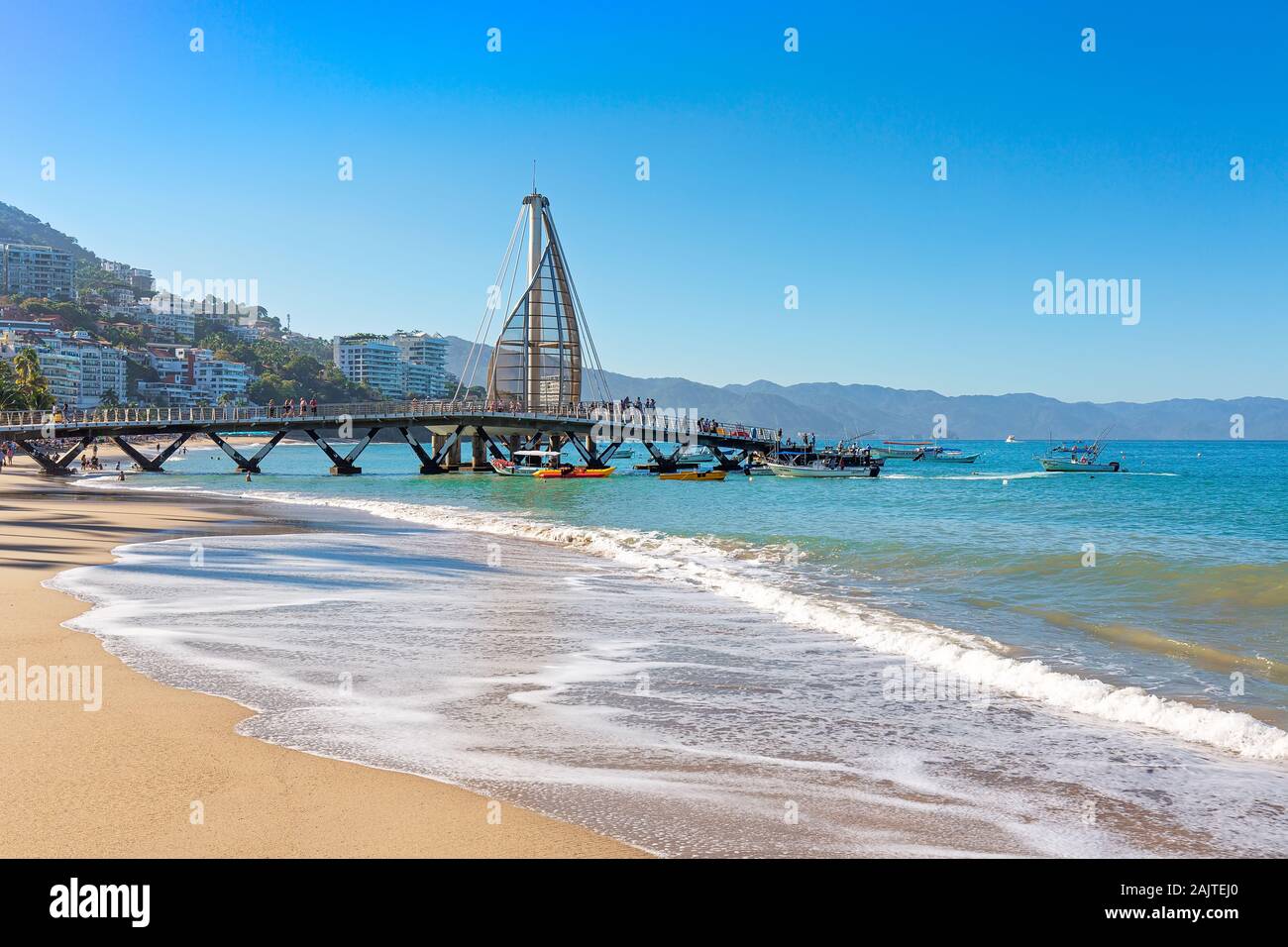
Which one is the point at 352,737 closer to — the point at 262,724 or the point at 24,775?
the point at 262,724

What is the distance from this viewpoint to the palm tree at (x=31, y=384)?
103 metres

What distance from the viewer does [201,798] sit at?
18.3ft

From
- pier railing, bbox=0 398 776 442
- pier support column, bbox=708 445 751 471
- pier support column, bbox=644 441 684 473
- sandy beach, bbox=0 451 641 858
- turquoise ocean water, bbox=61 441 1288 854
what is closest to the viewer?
sandy beach, bbox=0 451 641 858

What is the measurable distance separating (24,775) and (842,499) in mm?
45392

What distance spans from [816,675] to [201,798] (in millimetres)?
6282

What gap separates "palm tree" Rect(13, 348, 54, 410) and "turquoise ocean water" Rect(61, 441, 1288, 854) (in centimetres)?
9825

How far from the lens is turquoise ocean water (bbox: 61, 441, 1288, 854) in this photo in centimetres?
601

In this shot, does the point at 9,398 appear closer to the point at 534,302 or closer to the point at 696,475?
the point at 534,302

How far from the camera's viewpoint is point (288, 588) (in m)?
15.2

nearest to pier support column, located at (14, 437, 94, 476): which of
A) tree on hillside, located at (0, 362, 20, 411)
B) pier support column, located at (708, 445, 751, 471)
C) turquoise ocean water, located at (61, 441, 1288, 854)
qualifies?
tree on hillside, located at (0, 362, 20, 411)

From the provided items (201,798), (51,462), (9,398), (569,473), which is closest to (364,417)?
(569,473)

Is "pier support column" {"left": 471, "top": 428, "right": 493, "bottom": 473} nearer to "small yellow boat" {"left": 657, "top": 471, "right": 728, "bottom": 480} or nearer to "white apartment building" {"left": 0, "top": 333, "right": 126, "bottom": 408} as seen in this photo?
"small yellow boat" {"left": 657, "top": 471, "right": 728, "bottom": 480}
